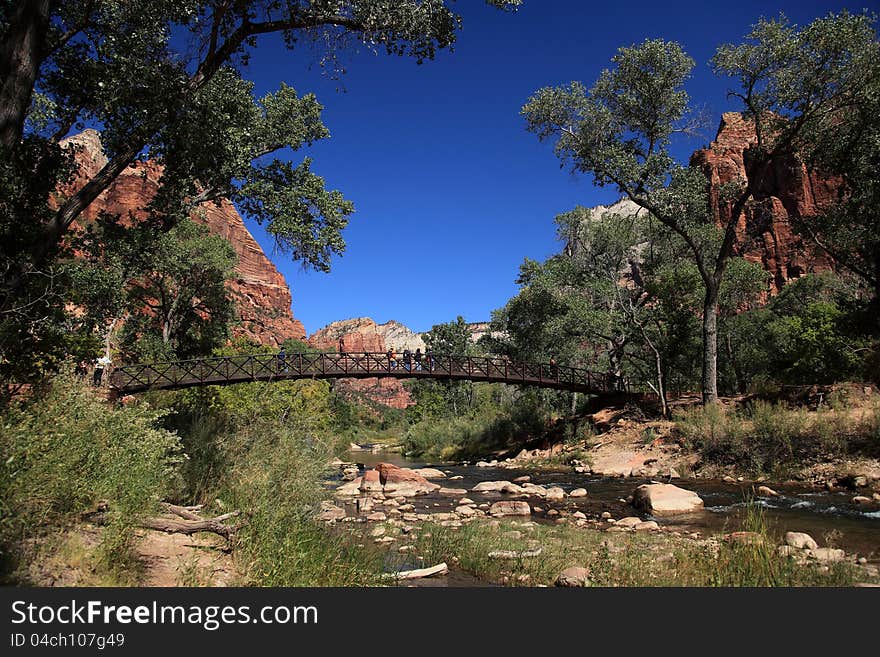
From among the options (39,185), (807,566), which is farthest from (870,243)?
(39,185)

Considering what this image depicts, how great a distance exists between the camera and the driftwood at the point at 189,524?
475 centimetres

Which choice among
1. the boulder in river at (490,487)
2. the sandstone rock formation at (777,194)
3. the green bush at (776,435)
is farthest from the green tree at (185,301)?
the sandstone rock formation at (777,194)

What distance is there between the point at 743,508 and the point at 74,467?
10.9m

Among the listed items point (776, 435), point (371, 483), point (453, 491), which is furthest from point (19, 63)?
point (776, 435)

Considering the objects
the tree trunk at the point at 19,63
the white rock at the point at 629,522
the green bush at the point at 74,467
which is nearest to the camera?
the green bush at the point at 74,467

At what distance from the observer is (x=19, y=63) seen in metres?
5.46

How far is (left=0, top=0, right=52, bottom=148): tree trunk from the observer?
213 inches

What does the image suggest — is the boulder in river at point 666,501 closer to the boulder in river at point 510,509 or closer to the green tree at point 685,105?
the boulder in river at point 510,509

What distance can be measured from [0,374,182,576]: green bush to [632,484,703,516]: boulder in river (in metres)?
9.08

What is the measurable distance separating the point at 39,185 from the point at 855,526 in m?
13.4

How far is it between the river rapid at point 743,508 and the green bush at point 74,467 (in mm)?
6385

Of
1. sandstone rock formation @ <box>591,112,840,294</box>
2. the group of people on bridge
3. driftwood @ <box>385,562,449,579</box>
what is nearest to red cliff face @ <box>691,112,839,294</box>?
sandstone rock formation @ <box>591,112,840,294</box>

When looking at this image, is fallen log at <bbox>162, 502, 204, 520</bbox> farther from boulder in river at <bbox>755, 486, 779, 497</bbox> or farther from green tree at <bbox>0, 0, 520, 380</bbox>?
boulder in river at <bbox>755, 486, 779, 497</bbox>

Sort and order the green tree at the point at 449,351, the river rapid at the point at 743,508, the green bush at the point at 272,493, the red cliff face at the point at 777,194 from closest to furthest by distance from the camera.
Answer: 1. the green bush at the point at 272,493
2. the river rapid at the point at 743,508
3. the green tree at the point at 449,351
4. the red cliff face at the point at 777,194
